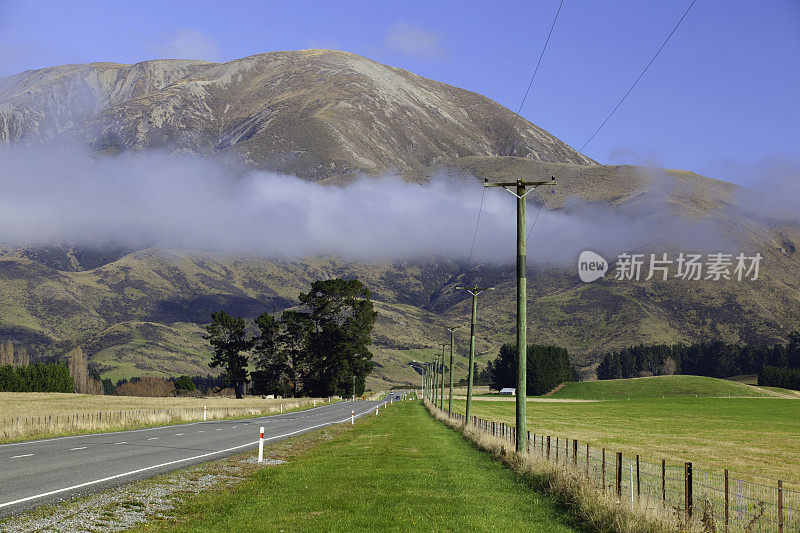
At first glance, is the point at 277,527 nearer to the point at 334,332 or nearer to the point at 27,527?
the point at 27,527

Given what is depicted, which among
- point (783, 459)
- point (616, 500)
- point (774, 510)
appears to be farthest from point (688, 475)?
point (783, 459)

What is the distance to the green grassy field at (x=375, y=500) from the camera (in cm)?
1603

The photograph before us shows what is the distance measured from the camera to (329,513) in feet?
56.4

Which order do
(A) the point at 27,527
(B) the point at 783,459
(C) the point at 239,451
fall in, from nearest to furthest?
(A) the point at 27,527, (C) the point at 239,451, (B) the point at 783,459

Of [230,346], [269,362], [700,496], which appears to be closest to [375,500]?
[700,496]

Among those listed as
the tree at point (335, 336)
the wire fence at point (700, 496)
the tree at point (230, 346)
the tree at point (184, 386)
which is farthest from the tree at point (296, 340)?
the wire fence at point (700, 496)

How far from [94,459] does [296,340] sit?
130 meters

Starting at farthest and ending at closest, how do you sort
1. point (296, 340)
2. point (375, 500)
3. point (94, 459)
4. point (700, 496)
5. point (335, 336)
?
point (296, 340) < point (335, 336) < point (94, 459) < point (700, 496) < point (375, 500)

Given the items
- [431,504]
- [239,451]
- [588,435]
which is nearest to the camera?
[431,504]

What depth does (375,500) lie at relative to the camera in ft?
62.9

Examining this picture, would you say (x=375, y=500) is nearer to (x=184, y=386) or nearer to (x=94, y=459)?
(x=94, y=459)

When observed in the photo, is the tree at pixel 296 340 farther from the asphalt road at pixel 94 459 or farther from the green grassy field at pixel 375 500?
the green grassy field at pixel 375 500

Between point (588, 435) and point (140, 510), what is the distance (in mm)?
54853

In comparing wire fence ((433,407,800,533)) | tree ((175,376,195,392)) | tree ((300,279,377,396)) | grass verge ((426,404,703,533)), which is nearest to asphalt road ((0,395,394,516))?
grass verge ((426,404,703,533))
